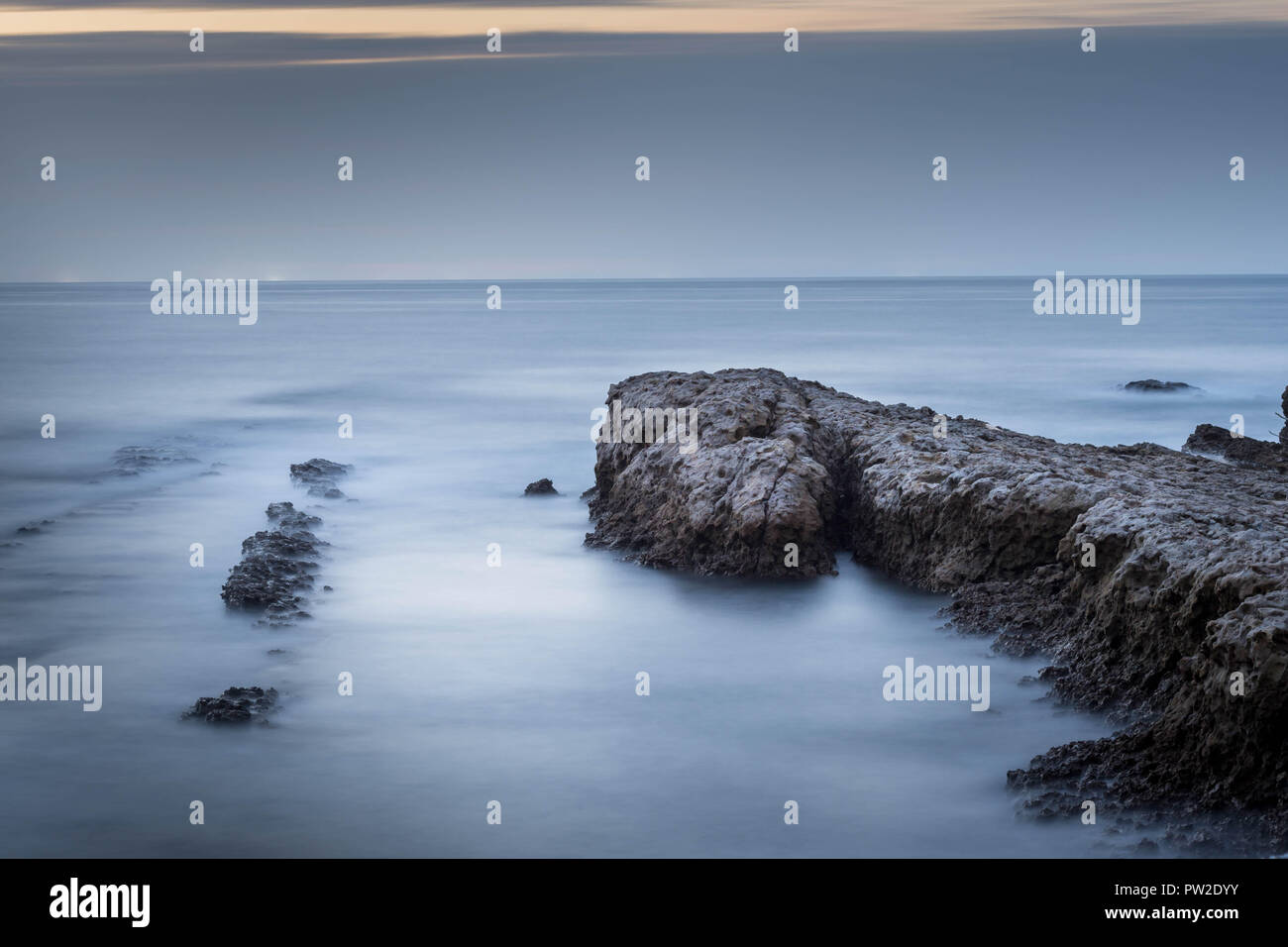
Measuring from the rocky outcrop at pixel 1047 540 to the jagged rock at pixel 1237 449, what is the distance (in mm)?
1961

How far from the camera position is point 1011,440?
44.6ft

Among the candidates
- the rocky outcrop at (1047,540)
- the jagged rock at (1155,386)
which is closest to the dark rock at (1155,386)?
the jagged rock at (1155,386)

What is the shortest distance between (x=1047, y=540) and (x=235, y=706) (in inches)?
263

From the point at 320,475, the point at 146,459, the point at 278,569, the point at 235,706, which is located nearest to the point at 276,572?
the point at 278,569

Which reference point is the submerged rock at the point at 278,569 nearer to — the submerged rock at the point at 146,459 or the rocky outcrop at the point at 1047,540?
the rocky outcrop at the point at 1047,540

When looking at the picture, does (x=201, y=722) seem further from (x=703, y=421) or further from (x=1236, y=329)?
(x=1236, y=329)

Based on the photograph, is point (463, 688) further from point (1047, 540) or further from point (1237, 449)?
point (1237, 449)

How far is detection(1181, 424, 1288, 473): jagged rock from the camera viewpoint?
1495cm

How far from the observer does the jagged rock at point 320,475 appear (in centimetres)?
1753

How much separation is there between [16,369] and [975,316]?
49.2 metres

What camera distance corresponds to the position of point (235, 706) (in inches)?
354

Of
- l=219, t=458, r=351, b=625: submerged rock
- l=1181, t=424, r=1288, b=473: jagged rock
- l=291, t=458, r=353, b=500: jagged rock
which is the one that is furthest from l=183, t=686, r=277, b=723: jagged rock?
l=1181, t=424, r=1288, b=473: jagged rock

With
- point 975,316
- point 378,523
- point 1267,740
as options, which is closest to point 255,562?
point 378,523

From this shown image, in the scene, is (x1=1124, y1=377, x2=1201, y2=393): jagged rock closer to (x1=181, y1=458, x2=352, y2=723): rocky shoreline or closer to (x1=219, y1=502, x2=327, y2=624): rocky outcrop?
(x1=181, y1=458, x2=352, y2=723): rocky shoreline
